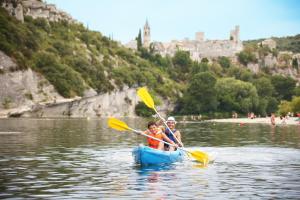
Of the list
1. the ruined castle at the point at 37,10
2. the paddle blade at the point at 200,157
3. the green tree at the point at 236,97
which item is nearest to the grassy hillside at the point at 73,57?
the ruined castle at the point at 37,10

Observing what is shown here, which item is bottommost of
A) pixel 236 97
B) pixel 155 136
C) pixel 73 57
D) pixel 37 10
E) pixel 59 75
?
pixel 155 136

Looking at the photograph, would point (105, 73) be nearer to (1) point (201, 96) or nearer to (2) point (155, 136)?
(1) point (201, 96)

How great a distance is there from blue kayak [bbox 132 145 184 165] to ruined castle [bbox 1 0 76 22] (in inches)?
4687

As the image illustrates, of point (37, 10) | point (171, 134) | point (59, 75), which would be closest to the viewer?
point (171, 134)

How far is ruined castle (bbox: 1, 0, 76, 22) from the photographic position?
139625mm

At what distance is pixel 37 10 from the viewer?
514 feet

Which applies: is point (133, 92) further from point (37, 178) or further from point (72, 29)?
point (37, 178)

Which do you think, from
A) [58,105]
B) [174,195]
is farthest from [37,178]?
[58,105]

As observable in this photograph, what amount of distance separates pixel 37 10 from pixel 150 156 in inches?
5422

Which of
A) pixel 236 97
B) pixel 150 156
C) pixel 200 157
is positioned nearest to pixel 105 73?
pixel 236 97

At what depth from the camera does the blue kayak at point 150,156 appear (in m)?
24.6

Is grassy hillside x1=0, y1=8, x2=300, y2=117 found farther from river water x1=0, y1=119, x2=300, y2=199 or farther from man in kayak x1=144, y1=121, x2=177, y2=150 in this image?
man in kayak x1=144, y1=121, x2=177, y2=150

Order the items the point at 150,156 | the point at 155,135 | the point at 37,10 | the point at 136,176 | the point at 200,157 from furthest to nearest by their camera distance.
Answer: the point at 37,10, the point at 155,135, the point at 200,157, the point at 150,156, the point at 136,176

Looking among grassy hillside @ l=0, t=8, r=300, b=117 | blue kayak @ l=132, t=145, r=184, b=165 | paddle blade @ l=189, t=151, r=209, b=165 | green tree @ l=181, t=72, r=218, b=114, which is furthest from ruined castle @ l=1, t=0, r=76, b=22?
blue kayak @ l=132, t=145, r=184, b=165
